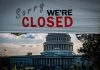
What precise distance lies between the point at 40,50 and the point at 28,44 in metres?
0.25

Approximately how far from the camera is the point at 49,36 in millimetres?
3607

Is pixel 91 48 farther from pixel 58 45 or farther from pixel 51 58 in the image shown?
pixel 51 58

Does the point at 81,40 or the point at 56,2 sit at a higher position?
the point at 56,2

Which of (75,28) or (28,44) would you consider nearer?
(75,28)

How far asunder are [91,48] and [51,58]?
0.71 m

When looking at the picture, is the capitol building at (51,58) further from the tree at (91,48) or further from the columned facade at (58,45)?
the tree at (91,48)

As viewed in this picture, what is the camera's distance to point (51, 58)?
368 cm

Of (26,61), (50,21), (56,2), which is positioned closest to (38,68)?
(26,61)

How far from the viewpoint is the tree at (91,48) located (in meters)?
3.57

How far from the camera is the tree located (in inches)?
140

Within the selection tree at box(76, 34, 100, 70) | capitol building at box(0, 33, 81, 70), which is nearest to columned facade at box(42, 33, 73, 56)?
capitol building at box(0, 33, 81, 70)

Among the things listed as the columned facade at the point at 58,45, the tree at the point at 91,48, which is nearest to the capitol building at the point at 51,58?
the columned facade at the point at 58,45

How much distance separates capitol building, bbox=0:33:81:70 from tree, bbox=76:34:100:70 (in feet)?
0.46

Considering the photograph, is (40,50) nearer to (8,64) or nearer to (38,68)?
(38,68)
